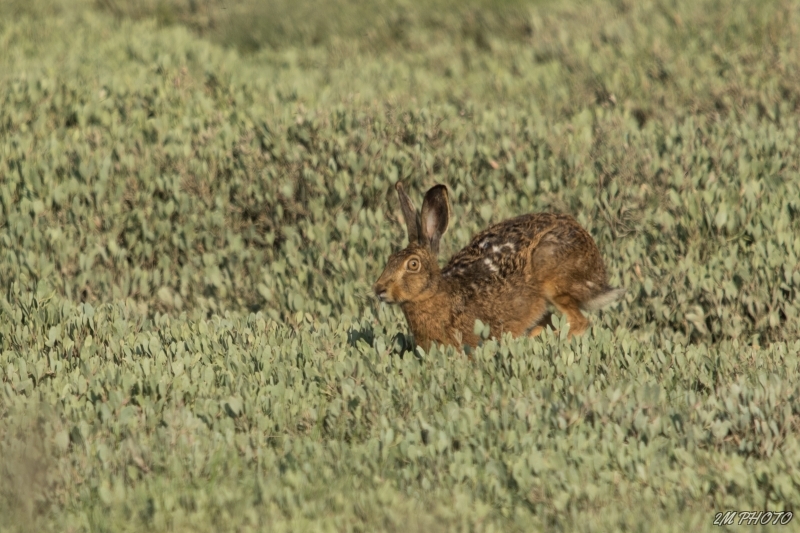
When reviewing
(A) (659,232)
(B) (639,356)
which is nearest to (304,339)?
(B) (639,356)

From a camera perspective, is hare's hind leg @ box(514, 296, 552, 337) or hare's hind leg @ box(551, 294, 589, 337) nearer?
hare's hind leg @ box(514, 296, 552, 337)

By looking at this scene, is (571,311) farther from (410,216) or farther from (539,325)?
(410,216)

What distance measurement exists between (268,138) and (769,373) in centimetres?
551

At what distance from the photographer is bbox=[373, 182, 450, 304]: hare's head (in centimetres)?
661

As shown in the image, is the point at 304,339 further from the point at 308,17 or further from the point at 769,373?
the point at 308,17

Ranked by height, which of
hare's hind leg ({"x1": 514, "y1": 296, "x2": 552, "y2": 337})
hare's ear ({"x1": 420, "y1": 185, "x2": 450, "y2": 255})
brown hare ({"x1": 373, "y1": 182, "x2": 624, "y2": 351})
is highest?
hare's ear ({"x1": 420, "y1": 185, "x2": 450, "y2": 255})

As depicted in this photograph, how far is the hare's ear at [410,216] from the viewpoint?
6988 mm

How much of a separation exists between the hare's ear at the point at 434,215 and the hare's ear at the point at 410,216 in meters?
0.05

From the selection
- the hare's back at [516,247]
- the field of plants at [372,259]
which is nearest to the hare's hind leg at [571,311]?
the hare's back at [516,247]

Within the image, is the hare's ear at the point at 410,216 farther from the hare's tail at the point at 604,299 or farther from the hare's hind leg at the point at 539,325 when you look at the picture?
the hare's tail at the point at 604,299

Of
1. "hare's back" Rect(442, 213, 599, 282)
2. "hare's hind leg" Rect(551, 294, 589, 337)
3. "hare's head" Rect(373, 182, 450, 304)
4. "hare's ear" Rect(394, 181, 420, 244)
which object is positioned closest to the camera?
"hare's head" Rect(373, 182, 450, 304)

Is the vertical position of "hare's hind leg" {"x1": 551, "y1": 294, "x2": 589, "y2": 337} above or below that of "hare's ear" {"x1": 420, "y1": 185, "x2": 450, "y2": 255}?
below

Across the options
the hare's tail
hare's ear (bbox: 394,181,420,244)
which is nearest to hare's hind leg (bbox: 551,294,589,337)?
the hare's tail

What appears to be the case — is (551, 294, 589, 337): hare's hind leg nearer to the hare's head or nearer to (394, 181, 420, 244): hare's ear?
the hare's head
